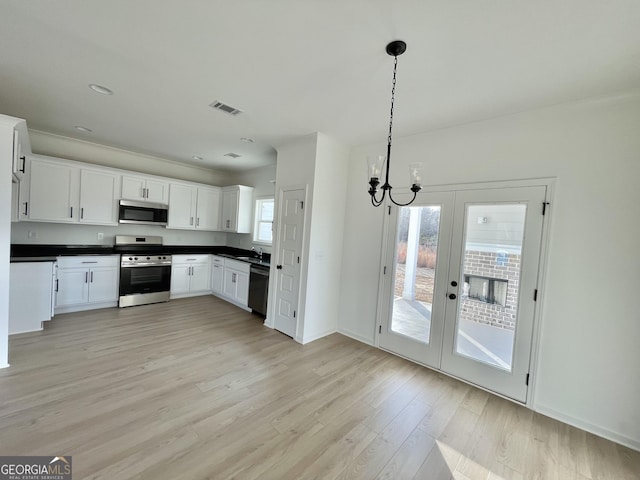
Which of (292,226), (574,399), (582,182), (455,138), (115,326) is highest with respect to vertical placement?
(455,138)

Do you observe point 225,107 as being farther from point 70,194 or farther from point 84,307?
point 84,307

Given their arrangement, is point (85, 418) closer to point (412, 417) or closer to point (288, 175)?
point (412, 417)

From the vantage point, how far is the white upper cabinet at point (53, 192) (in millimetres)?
4012

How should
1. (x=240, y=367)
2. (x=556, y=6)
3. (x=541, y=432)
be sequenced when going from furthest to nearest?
(x=240, y=367)
(x=541, y=432)
(x=556, y=6)

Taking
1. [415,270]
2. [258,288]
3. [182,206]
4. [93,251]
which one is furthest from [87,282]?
[415,270]

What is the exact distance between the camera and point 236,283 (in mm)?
5047

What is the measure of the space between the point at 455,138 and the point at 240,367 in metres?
3.58

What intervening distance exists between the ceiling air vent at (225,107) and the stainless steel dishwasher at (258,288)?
2413 mm

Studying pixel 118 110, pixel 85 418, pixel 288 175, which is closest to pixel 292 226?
pixel 288 175

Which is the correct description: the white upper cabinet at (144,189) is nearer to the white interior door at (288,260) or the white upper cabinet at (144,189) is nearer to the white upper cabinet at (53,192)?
the white upper cabinet at (53,192)

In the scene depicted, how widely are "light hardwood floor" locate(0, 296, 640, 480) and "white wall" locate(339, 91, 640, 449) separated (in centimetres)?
31

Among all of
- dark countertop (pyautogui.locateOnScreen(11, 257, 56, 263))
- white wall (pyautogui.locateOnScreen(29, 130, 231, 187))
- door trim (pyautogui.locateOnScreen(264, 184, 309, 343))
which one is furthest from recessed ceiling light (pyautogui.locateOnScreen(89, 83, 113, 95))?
white wall (pyautogui.locateOnScreen(29, 130, 231, 187))

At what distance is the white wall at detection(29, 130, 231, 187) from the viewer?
14.2 feet

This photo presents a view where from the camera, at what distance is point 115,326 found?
12.4 ft
